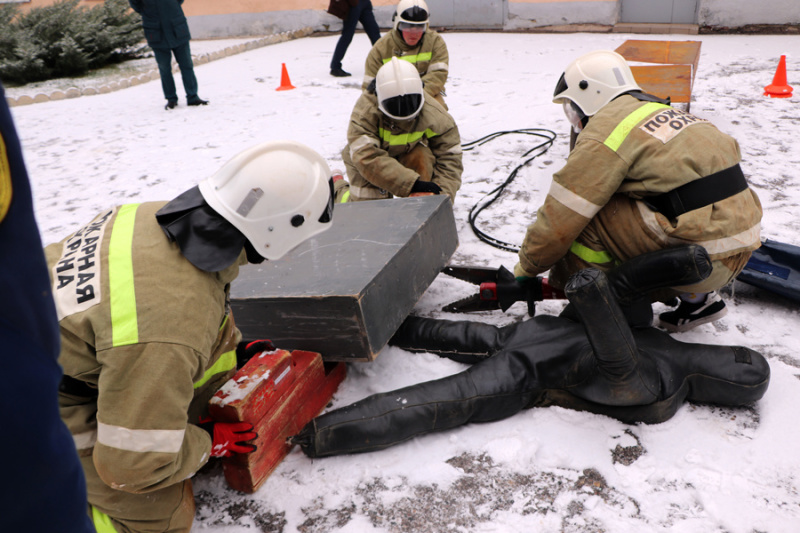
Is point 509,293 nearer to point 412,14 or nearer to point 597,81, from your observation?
point 597,81

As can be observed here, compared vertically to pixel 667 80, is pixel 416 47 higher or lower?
higher

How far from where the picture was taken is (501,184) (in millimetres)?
4641

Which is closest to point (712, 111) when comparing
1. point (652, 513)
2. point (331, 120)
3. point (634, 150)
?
point (331, 120)

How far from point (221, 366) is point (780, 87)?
6435 mm

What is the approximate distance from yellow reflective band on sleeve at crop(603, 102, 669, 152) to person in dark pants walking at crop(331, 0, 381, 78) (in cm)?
658

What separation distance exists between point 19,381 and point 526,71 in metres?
8.14

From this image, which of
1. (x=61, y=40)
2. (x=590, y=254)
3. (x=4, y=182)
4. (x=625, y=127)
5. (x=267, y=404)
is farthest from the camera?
(x=61, y=40)

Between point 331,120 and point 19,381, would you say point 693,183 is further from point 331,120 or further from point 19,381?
point 331,120

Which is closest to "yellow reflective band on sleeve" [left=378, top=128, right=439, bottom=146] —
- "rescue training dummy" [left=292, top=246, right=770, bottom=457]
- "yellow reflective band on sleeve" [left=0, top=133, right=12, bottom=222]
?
"rescue training dummy" [left=292, top=246, right=770, bottom=457]

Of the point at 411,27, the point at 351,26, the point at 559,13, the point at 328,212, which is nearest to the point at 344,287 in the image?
the point at 328,212

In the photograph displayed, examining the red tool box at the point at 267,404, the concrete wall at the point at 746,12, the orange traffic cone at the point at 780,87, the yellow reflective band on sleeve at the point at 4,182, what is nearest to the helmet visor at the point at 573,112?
the red tool box at the point at 267,404

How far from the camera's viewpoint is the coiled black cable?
376 cm

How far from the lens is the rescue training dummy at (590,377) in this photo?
213 centimetres

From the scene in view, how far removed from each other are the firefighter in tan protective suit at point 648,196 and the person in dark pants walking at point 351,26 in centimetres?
640
